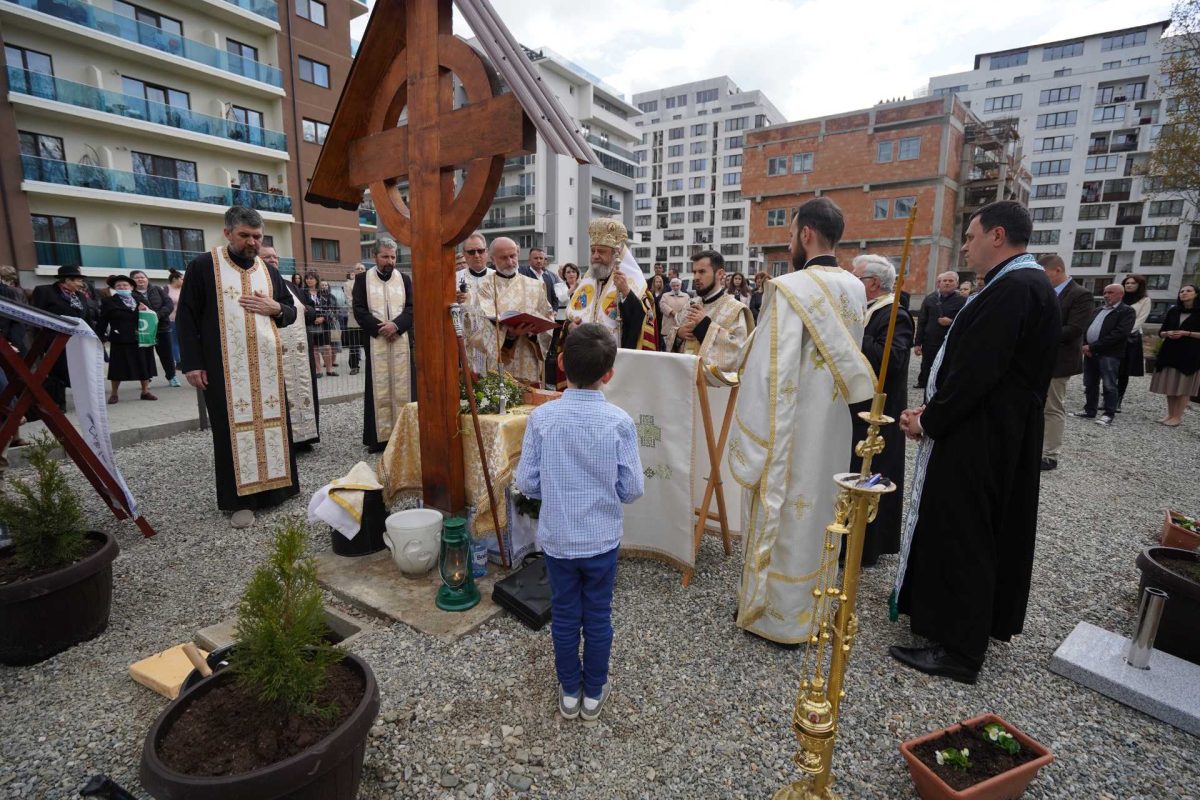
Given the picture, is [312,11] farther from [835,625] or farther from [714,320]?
[835,625]

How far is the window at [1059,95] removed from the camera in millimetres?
51094

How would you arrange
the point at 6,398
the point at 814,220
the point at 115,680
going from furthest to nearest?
the point at 6,398, the point at 814,220, the point at 115,680

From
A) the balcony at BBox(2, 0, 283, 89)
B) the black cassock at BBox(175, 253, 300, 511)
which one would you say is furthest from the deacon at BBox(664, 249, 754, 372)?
the balcony at BBox(2, 0, 283, 89)

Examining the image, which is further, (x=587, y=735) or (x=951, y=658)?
(x=951, y=658)

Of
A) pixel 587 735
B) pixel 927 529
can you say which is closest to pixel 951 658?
pixel 927 529

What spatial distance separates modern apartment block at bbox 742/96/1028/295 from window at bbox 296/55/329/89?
2614 centimetres

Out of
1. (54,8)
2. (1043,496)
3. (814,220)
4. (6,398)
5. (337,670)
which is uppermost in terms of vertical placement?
(54,8)

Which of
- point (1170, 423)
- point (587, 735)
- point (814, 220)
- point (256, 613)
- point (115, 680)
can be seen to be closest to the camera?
point (256, 613)

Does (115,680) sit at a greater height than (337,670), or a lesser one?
lesser

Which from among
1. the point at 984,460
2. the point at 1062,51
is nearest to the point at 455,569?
the point at 984,460

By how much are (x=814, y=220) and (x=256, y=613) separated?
2.79m

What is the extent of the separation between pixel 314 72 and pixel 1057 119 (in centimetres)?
5961

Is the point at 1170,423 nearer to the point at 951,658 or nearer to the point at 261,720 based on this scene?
the point at 951,658

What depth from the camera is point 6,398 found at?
3748mm
